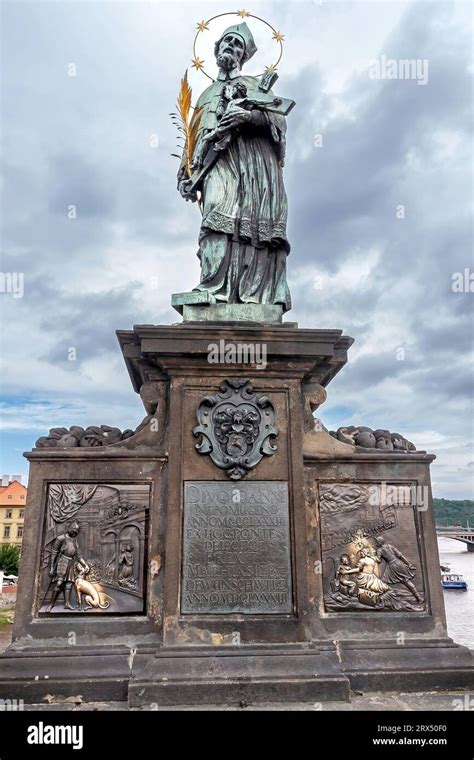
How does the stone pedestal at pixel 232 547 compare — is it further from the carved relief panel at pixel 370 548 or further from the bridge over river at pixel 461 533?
the bridge over river at pixel 461 533

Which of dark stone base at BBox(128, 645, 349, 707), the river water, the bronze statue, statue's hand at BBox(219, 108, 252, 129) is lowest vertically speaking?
the river water

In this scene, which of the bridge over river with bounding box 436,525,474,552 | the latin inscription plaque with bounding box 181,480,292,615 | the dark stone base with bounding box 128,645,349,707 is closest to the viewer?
the dark stone base with bounding box 128,645,349,707

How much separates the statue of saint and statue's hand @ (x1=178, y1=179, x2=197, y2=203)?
408 mm

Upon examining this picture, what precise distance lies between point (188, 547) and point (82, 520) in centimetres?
129

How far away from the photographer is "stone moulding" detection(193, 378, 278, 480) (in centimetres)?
629

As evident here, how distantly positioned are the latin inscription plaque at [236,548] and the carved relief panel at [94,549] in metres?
0.61

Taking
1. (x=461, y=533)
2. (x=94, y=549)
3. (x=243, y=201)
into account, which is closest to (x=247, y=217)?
(x=243, y=201)

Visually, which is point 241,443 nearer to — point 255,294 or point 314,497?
point 314,497

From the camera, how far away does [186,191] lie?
27.7ft

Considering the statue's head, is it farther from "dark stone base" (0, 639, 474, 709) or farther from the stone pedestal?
"dark stone base" (0, 639, 474, 709)

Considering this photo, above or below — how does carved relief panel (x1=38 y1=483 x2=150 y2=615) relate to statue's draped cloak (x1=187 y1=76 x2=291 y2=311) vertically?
below

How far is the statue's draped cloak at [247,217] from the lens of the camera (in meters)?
7.54

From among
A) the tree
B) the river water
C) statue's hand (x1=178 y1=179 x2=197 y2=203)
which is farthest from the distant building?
statue's hand (x1=178 y1=179 x2=197 y2=203)

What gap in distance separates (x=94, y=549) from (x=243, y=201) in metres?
5.05
